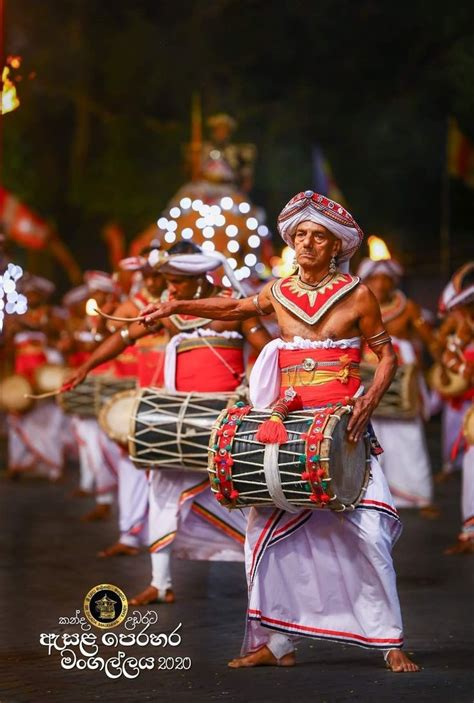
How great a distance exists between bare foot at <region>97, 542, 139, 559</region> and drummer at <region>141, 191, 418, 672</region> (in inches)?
133

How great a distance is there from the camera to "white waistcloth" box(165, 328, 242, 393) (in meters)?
8.16

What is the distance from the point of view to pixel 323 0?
26.6 m

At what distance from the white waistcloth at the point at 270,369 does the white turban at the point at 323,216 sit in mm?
479

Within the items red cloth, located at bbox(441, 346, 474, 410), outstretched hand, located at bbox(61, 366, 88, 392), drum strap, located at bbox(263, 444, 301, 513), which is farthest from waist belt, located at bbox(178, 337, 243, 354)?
red cloth, located at bbox(441, 346, 474, 410)

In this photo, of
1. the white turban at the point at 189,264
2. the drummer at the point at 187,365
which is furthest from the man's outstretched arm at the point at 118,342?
the white turban at the point at 189,264

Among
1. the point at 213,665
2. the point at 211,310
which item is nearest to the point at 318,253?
the point at 211,310

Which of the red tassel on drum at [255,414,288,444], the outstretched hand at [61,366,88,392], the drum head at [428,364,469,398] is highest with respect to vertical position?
the drum head at [428,364,469,398]

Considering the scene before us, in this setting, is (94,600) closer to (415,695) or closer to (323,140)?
(415,695)

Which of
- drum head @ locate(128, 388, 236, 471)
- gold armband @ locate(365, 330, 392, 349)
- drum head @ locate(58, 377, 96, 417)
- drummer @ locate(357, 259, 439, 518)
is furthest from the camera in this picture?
drum head @ locate(58, 377, 96, 417)

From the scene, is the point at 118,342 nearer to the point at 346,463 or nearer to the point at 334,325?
the point at 334,325

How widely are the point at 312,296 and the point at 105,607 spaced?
1.84 m

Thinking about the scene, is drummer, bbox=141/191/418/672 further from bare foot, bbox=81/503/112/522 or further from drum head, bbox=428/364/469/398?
drum head, bbox=428/364/469/398

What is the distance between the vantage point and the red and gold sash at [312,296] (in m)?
6.47

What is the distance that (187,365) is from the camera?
8.16 m
